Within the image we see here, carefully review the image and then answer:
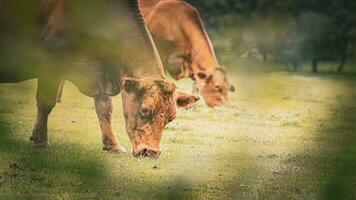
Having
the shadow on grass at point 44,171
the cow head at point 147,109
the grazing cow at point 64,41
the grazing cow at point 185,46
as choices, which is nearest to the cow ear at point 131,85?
the cow head at point 147,109

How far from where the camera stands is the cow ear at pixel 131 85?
5.74 ft

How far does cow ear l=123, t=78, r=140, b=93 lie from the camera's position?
175 cm

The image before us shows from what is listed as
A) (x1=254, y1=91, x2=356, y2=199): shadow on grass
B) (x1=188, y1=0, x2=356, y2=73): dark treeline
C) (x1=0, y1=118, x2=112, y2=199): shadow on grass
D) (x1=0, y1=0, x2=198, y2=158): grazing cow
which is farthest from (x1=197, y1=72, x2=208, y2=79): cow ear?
(x1=254, y1=91, x2=356, y2=199): shadow on grass

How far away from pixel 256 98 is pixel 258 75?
1 centimetres

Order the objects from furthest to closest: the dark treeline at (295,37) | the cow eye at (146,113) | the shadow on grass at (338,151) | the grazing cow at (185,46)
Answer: the grazing cow at (185,46) → the cow eye at (146,113) → the dark treeline at (295,37) → the shadow on grass at (338,151)

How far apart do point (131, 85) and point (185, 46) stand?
4.58 ft

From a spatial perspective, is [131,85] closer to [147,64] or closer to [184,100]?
[147,64]

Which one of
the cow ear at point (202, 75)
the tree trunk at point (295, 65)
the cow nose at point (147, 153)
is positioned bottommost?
the cow ear at point (202, 75)

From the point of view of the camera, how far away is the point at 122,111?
1.94 m

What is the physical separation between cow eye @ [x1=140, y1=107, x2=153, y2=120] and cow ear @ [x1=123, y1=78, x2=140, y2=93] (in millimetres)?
58

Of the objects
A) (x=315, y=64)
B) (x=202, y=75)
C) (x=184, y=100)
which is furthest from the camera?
(x=202, y=75)

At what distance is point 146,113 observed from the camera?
183 cm

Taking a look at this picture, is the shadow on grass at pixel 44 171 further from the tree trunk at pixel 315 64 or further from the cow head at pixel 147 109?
the cow head at pixel 147 109

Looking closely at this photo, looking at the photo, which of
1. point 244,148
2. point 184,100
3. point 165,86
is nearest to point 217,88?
point 184,100
